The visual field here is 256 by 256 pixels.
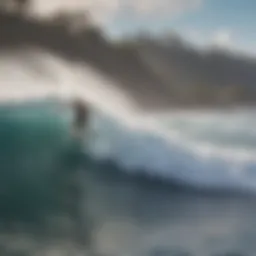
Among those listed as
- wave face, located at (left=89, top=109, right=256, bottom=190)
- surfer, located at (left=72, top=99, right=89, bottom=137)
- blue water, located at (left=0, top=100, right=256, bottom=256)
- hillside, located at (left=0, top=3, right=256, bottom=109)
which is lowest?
blue water, located at (left=0, top=100, right=256, bottom=256)

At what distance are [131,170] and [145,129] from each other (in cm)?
9

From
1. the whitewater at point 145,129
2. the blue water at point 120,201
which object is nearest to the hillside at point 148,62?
the whitewater at point 145,129

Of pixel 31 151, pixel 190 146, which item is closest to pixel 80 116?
pixel 31 151

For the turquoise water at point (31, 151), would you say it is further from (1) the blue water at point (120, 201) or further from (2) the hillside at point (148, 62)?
(2) the hillside at point (148, 62)

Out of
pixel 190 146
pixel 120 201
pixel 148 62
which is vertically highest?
pixel 148 62

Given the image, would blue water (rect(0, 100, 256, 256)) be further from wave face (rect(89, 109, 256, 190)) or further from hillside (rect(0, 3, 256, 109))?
hillside (rect(0, 3, 256, 109))

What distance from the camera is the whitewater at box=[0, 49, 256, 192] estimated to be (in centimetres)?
106

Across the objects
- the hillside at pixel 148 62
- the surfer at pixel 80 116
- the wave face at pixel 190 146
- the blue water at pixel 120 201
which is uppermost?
the hillside at pixel 148 62

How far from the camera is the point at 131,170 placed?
108 centimetres

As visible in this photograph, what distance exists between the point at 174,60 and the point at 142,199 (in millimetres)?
289

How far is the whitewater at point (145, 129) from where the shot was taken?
106 cm

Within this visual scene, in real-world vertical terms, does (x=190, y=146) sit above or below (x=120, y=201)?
above

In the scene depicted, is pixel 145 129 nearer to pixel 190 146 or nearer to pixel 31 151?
pixel 190 146

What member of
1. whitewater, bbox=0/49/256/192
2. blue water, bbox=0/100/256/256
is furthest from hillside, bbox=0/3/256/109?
blue water, bbox=0/100/256/256
